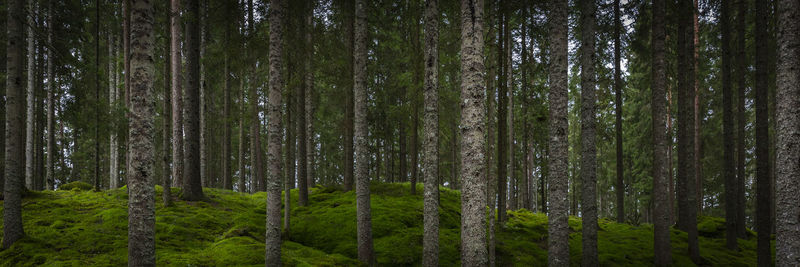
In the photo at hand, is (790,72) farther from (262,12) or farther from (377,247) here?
(262,12)

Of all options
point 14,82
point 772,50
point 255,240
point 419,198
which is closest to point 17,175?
point 14,82

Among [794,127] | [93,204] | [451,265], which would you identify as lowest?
[451,265]

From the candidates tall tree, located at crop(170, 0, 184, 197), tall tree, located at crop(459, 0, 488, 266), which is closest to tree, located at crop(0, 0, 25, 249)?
tall tree, located at crop(170, 0, 184, 197)

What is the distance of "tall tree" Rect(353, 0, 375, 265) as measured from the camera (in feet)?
29.9

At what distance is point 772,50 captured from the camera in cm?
1259

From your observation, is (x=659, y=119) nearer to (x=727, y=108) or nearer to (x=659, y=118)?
(x=659, y=118)

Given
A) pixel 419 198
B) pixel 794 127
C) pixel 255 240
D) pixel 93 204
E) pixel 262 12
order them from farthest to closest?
1. pixel 419 198
2. pixel 93 204
3. pixel 262 12
4. pixel 255 240
5. pixel 794 127

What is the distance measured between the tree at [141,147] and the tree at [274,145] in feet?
9.58

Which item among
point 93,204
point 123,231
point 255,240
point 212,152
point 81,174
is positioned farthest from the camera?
point 81,174

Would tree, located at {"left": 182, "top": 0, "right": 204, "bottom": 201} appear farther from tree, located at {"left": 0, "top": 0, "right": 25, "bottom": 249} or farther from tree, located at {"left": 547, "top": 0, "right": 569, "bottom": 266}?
tree, located at {"left": 547, "top": 0, "right": 569, "bottom": 266}

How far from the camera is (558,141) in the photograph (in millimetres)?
7887

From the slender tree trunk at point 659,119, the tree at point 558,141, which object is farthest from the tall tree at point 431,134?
the slender tree trunk at point 659,119

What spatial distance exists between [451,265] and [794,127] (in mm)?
7459

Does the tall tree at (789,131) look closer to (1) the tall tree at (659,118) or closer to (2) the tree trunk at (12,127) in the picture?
(1) the tall tree at (659,118)
